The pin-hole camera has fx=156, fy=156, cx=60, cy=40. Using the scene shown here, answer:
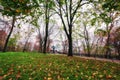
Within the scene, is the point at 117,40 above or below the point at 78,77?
above

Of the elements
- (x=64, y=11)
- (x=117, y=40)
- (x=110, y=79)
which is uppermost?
(x=64, y=11)

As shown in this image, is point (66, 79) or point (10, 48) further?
point (10, 48)

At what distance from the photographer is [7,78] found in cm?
786

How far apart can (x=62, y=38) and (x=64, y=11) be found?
47.3 meters

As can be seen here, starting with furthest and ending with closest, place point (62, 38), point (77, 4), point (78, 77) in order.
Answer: point (62, 38), point (77, 4), point (78, 77)

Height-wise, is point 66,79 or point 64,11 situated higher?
point 64,11

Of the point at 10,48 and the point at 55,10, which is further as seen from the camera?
the point at 10,48

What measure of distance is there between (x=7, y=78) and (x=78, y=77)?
140 inches

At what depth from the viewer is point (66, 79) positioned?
7289mm

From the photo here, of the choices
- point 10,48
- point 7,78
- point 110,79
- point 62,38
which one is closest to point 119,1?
point 110,79

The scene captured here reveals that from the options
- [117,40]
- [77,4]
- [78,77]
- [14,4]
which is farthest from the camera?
[117,40]

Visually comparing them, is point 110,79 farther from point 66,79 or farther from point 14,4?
point 14,4

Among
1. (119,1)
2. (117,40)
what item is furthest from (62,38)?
(119,1)

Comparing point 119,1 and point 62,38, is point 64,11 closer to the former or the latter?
point 119,1
